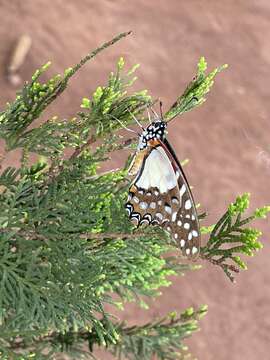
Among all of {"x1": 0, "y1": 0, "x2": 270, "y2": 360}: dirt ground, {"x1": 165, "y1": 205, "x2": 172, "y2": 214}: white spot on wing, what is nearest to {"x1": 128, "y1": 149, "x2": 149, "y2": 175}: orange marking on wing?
{"x1": 165, "y1": 205, "x2": 172, "y2": 214}: white spot on wing

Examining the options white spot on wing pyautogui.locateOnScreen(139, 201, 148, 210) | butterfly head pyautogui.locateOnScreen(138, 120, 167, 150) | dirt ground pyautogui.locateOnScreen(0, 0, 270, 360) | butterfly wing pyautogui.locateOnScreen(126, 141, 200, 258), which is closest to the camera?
butterfly wing pyautogui.locateOnScreen(126, 141, 200, 258)

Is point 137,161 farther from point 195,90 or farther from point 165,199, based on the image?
point 195,90

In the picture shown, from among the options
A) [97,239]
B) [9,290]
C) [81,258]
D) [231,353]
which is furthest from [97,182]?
[231,353]

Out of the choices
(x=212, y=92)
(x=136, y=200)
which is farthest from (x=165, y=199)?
(x=212, y=92)

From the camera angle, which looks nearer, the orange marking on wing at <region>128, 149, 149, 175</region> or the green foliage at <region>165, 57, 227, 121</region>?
the green foliage at <region>165, 57, 227, 121</region>

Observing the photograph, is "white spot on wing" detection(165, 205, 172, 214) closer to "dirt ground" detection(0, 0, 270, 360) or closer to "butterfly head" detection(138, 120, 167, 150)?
"butterfly head" detection(138, 120, 167, 150)

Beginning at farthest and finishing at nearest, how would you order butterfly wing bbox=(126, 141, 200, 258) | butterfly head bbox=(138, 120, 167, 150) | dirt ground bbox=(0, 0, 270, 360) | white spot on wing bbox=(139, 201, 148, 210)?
dirt ground bbox=(0, 0, 270, 360), butterfly head bbox=(138, 120, 167, 150), white spot on wing bbox=(139, 201, 148, 210), butterfly wing bbox=(126, 141, 200, 258)

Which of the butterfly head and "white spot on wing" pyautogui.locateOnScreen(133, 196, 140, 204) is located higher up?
the butterfly head

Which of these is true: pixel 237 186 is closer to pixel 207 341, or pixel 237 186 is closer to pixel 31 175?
pixel 207 341
